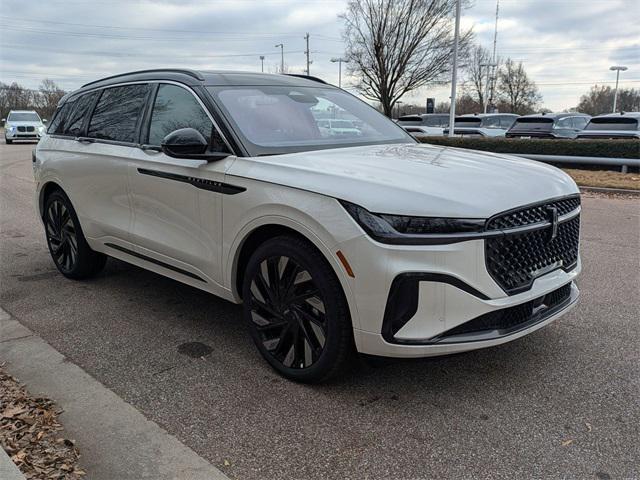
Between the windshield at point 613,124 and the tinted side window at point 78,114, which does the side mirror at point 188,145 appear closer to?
the tinted side window at point 78,114

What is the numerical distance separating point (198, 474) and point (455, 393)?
1494mm

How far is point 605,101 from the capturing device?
241 ft

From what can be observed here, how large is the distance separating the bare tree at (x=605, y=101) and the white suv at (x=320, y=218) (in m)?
71.3

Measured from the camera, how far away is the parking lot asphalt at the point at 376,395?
2.60m

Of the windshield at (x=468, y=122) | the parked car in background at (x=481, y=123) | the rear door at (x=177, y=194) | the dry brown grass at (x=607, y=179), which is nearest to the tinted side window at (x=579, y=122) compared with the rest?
the parked car in background at (x=481, y=123)

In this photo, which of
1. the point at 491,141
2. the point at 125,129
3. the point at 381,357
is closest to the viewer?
the point at 381,357

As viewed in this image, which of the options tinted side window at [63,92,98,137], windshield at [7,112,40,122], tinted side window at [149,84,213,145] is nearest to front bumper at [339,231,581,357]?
tinted side window at [149,84,213,145]

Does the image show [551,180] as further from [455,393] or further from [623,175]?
[623,175]

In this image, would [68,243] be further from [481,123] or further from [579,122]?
[481,123]

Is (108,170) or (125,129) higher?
(125,129)

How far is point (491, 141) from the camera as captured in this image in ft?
53.7

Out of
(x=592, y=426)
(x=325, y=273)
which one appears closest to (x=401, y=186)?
(x=325, y=273)

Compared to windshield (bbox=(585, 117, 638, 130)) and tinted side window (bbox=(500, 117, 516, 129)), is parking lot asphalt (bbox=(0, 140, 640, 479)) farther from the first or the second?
tinted side window (bbox=(500, 117, 516, 129))

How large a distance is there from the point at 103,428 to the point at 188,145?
168cm
